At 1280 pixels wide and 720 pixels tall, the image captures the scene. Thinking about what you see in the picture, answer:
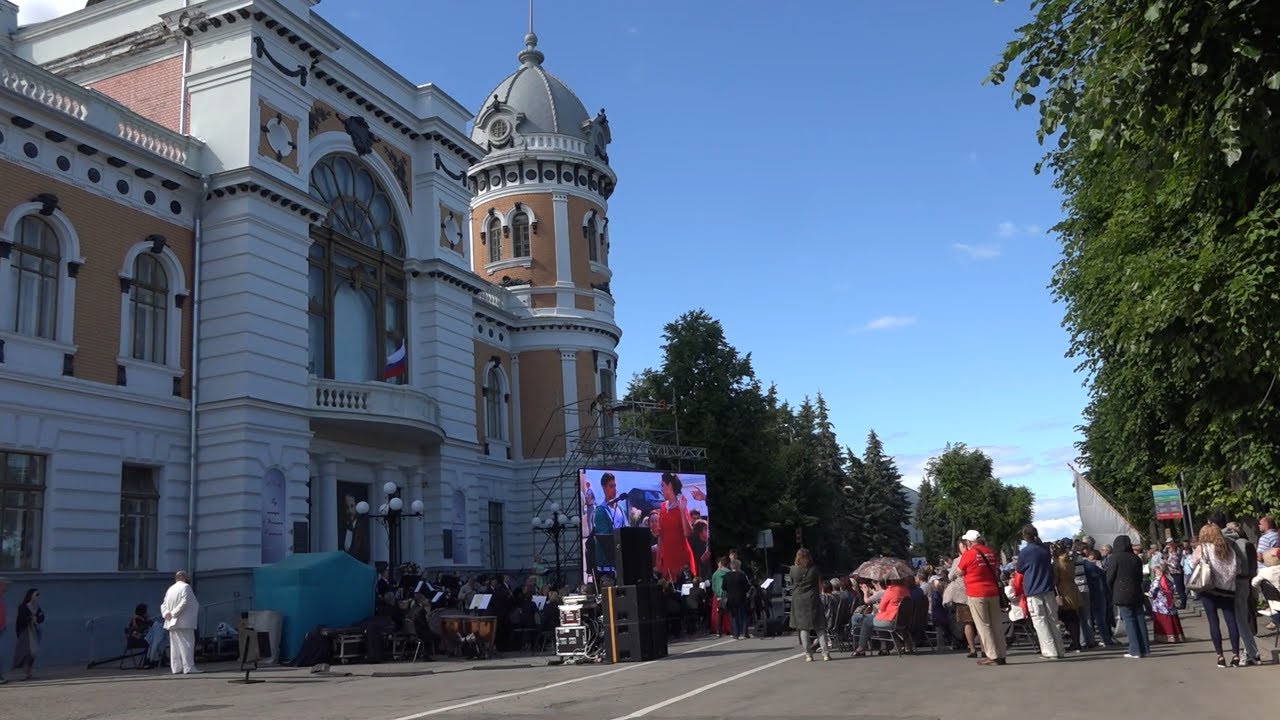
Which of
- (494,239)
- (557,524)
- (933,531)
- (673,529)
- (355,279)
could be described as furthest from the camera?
(933,531)

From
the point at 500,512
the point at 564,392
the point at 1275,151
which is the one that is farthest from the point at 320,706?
the point at 564,392

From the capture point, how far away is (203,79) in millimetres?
24922

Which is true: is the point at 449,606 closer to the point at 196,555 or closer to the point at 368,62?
the point at 196,555

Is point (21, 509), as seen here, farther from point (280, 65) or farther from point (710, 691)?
point (710, 691)

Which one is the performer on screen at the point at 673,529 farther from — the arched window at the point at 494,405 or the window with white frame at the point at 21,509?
the window with white frame at the point at 21,509

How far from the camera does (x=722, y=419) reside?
45750 mm

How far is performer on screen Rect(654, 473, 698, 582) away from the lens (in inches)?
1292

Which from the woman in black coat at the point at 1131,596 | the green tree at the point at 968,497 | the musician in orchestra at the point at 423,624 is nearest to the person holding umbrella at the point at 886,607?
the woman in black coat at the point at 1131,596

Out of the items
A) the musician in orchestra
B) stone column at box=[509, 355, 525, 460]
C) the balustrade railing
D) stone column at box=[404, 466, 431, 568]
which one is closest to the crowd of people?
the musician in orchestra

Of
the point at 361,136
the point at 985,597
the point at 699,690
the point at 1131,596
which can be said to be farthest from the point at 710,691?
the point at 361,136

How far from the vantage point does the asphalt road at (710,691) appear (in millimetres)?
9664

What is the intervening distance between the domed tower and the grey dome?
5 cm

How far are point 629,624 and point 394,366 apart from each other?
48.0ft

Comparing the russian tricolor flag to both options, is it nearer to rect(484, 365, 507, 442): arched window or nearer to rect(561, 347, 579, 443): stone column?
rect(484, 365, 507, 442): arched window
